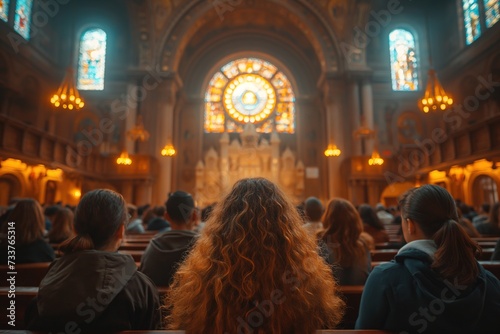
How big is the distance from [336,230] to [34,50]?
53.4ft

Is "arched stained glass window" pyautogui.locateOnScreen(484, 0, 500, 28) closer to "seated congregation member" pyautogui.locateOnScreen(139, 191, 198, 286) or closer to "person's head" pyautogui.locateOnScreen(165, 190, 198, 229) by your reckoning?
"person's head" pyautogui.locateOnScreen(165, 190, 198, 229)

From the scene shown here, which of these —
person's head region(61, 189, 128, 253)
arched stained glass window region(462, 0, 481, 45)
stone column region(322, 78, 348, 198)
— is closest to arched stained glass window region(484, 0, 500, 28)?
arched stained glass window region(462, 0, 481, 45)

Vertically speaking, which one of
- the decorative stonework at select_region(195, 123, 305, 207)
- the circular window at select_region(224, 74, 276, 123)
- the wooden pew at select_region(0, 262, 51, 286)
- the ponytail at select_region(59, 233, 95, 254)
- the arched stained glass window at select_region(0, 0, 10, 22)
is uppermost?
the arched stained glass window at select_region(0, 0, 10, 22)

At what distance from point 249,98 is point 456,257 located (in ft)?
62.8

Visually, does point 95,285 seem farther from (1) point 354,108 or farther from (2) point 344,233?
(1) point 354,108

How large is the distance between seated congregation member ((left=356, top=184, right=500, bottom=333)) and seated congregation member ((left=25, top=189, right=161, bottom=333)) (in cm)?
111

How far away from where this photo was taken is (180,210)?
2920mm

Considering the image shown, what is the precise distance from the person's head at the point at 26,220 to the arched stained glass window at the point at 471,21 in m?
17.4

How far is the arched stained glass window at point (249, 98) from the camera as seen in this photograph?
1973cm

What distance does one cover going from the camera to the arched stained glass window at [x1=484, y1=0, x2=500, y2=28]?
13.1 metres

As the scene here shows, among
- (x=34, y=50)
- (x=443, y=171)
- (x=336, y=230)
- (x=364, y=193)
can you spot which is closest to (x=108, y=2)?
(x=34, y=50)

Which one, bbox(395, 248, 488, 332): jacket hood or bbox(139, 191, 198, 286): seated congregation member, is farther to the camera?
bbox(139, 191, 198, 286): seated congregation member

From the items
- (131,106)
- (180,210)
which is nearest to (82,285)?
(180,210)

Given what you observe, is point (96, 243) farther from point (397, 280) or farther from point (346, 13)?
point (346, 13)
